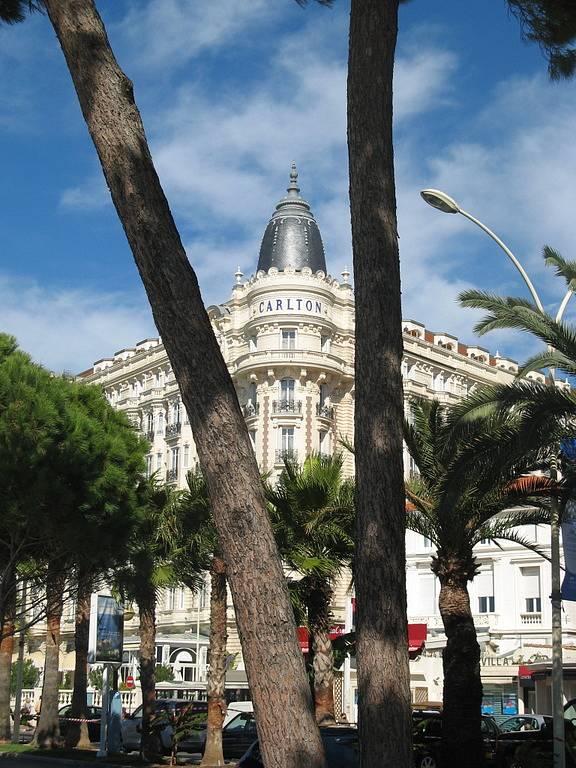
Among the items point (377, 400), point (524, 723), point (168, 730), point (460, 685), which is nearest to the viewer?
point (377, 400)

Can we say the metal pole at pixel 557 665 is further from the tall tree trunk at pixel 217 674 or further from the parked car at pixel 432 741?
the tall tree trunk at pixel 217 674

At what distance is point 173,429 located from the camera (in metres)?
60.2

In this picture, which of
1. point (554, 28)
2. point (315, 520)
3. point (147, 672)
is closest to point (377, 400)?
point (554, 28)

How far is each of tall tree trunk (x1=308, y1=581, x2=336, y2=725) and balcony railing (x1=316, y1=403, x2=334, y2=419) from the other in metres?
29.3

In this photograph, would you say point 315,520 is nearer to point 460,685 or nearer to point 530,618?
point 460,685

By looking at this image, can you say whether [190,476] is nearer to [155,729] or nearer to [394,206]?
[155,729]

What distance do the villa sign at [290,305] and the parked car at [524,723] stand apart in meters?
30.0

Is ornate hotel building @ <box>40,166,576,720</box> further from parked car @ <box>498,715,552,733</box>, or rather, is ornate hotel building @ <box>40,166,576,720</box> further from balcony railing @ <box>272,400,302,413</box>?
parked car @ <box>498,715,552,733</box>

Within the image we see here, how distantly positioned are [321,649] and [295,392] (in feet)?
96.6

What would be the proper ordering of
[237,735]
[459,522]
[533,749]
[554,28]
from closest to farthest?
[554,28] → [533,749] → [459,522] → [237,735]

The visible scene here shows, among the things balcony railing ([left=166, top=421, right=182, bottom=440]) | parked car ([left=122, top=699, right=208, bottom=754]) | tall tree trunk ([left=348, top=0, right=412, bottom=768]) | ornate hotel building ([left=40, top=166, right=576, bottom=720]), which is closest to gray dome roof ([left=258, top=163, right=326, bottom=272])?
ornate hotel building ([left=40, top=166, right=576, bottom=720])

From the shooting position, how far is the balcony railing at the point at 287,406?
175ft

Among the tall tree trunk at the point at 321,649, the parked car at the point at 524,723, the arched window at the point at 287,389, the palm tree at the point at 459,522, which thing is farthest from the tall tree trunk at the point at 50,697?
the arched window at the point at 287,389

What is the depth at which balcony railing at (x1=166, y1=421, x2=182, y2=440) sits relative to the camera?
59.7 meters
